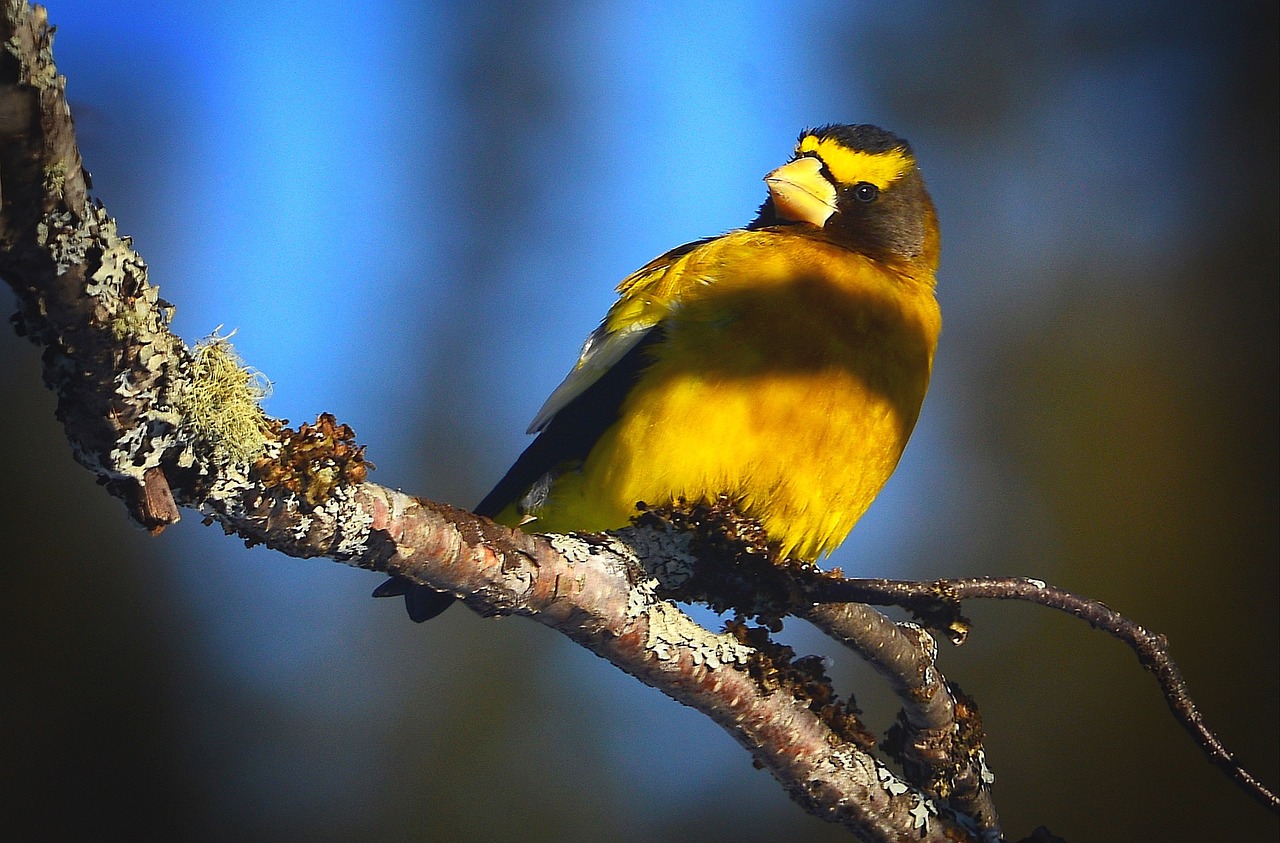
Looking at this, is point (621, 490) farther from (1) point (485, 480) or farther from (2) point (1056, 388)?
(2) point (1056, 388)

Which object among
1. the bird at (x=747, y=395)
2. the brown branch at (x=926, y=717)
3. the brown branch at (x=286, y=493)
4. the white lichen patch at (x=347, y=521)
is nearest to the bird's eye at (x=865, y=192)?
the bird at (x=747, y=395)

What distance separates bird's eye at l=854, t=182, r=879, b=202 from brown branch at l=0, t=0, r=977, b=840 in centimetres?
119

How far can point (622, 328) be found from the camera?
2.18 metres

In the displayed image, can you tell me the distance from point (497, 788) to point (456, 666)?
53 cm

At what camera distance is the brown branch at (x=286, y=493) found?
0.84m

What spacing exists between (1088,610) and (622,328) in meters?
1.10

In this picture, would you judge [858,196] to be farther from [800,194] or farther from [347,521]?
[347,521]

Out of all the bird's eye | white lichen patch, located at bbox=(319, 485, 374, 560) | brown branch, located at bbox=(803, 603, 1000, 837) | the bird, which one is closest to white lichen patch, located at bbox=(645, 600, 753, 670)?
brown branch, located at bbox=(803, 603, 1000, 837)

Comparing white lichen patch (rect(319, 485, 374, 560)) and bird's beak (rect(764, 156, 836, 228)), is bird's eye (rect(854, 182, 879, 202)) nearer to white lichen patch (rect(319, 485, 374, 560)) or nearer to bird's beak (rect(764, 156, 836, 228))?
bird's beak (rect(764, 156, 836, 228))

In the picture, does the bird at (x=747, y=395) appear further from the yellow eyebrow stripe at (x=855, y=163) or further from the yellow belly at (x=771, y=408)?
the yellow eyebrow stripe at (x=855, y=163)

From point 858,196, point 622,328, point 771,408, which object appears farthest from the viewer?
point 858,196

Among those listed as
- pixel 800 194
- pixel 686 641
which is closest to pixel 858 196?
pixel 800 194

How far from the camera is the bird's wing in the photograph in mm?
2131

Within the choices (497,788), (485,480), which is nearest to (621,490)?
(497,788)
